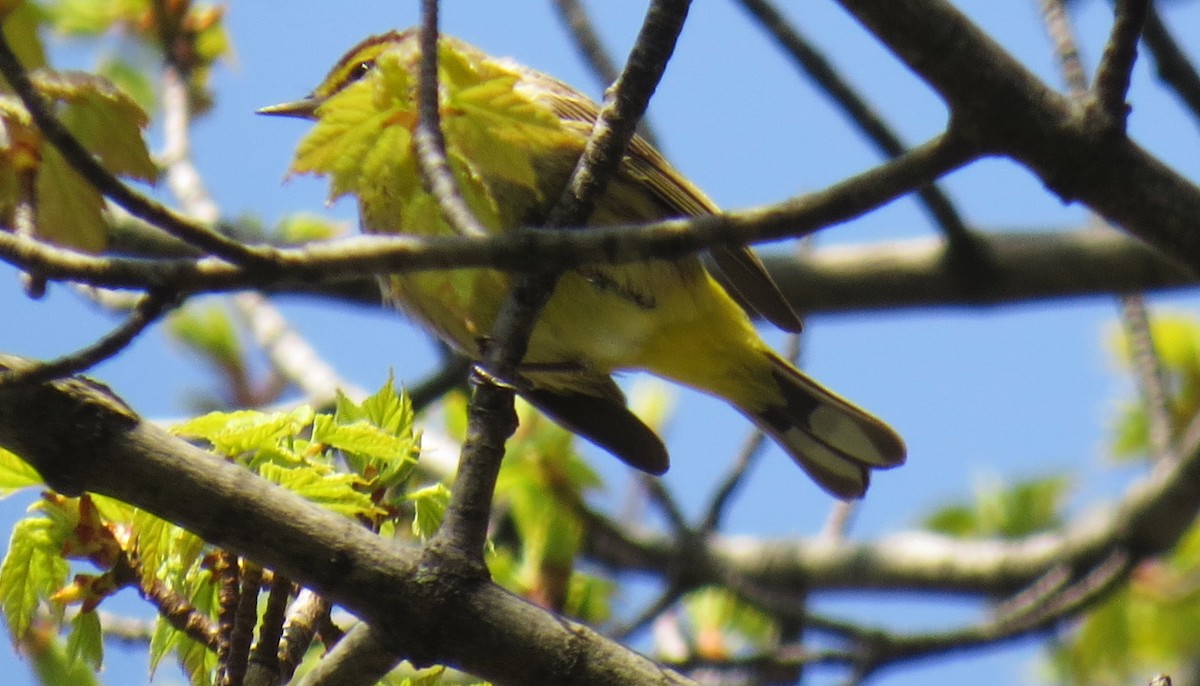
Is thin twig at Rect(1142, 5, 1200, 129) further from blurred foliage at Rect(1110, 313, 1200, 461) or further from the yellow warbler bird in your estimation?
blurred foliage at Rect(1110, 313, 1200, 461)

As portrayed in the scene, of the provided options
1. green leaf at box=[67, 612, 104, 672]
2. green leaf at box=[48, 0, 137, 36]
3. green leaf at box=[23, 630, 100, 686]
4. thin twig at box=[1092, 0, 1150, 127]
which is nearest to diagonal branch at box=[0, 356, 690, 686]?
green leaf at box=[67, 612, 104, 672]

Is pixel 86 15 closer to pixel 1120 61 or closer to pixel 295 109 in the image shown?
pixel 295 109

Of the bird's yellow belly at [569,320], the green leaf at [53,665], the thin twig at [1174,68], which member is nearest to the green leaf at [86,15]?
A: the bird's yellow belly at [569,320]

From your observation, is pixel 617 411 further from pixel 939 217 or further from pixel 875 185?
pixel 875 185

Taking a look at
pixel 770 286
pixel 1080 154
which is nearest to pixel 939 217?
pixel 770 286

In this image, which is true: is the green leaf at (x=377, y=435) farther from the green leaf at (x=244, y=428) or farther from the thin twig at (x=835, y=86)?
the thin twig at (x=835, y=86)

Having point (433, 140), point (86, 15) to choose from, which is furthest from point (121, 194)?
point (86, 15)
